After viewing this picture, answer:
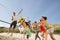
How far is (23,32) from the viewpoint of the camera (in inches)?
604

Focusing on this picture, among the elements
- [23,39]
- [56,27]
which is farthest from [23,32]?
[56,27]

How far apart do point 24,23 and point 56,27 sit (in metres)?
11.1

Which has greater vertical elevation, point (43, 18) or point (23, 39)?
point (43, 18)

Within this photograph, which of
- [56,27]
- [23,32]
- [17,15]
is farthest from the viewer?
[56,27]

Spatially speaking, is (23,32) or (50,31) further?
(23,32)

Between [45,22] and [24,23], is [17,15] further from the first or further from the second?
[45,22]

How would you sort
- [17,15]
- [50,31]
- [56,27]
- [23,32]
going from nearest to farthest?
[50,31]
[23,32]
[17,15]
[56,27]

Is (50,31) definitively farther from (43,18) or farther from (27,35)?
(27,35)

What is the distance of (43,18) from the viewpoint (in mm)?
13391

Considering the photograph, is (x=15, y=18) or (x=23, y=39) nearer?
(x=23, y=39)

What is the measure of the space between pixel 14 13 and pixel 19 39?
6.55ft

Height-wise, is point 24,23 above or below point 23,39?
above

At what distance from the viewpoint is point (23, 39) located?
50.8ft

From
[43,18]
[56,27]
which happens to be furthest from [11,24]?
→ [56,27]
